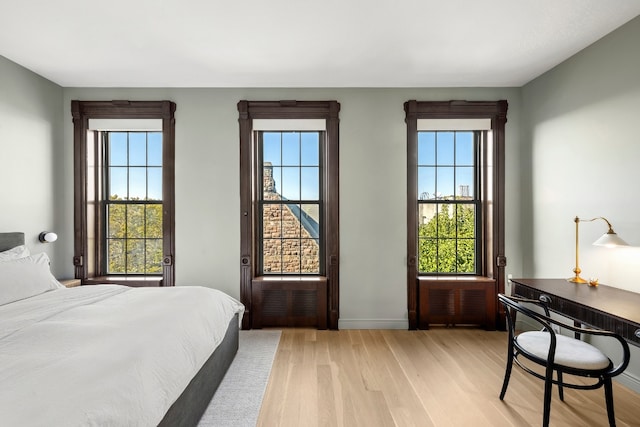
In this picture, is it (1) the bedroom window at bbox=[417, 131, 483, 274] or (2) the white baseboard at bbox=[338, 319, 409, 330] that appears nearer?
(2) the white baseboard at bbox=[338, 319, 409, 330]

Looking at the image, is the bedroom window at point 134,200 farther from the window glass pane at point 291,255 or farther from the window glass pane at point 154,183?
the window glass pane at point 291,255

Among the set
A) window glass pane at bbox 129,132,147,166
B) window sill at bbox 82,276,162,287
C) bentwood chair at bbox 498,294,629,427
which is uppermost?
window glass pane at bbox 129,132,147,166

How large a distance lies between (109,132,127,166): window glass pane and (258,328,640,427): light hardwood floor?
2.96m

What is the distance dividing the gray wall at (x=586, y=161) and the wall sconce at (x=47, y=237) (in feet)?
16.6

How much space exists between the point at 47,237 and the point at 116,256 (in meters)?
0.76

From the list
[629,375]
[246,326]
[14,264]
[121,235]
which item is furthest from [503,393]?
[121,235]

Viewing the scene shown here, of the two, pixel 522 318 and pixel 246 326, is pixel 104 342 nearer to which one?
pixel 246 326

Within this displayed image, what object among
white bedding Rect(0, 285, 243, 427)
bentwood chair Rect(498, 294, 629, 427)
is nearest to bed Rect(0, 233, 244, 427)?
white bedding Rect(0, 285, 243, 427)

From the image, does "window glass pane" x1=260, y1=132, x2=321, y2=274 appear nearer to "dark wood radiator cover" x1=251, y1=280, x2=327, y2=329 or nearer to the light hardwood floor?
"dark wood radiator cover" x1=251, y1=280, x2=327, y2=329

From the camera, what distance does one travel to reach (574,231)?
3111mm

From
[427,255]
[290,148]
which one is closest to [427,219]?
[427,255]

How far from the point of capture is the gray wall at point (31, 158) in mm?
3158

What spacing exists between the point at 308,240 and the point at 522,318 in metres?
2.74

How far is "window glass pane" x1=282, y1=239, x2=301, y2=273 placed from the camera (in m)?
4.05
